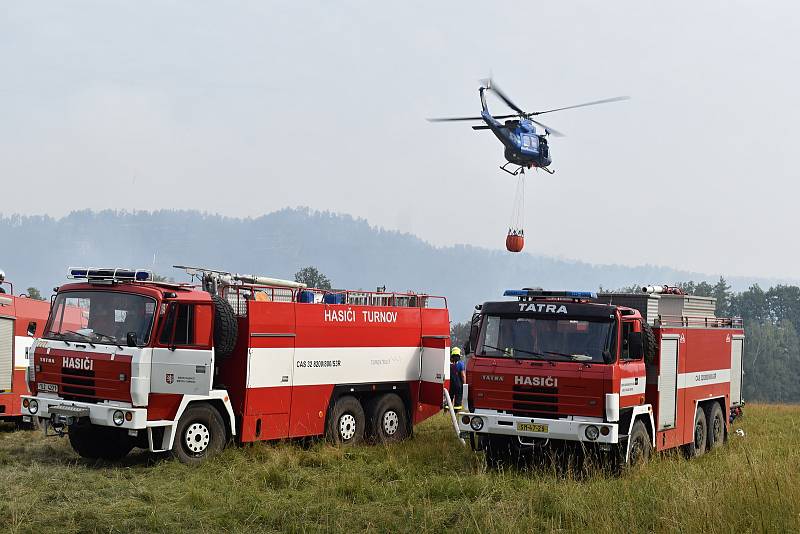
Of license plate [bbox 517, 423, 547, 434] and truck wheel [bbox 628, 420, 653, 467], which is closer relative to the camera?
license plate [bbox 517, 423, 547, 434]

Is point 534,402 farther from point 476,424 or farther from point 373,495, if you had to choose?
point 373,495

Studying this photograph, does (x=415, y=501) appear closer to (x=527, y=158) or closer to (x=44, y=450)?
(x=44, y=450)

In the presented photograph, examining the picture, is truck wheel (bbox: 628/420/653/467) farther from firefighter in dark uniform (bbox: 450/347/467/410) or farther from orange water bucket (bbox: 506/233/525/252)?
orange water bucket (bbox: 506/233/525/252)

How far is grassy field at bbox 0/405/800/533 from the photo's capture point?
9.47m

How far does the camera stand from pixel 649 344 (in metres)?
14.2

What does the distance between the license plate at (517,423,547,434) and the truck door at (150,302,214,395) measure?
4562 millimetres

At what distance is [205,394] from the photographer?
13.8 m

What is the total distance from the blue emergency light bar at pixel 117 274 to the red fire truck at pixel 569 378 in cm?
498

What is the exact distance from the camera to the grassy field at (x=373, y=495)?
947 centimetres

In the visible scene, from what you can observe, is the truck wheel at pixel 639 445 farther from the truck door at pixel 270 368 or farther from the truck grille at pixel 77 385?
the truck grille at pixel 77 385

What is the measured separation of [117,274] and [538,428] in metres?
6.55

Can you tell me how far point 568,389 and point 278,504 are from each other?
443 cm

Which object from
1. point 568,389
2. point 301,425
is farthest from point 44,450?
point 568,389

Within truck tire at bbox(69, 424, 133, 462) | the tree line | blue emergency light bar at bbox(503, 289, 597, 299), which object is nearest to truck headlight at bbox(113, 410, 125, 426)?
truck tire at bbox(69, 424, 133, 462)
